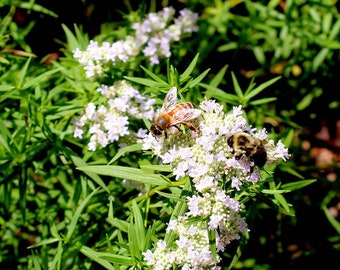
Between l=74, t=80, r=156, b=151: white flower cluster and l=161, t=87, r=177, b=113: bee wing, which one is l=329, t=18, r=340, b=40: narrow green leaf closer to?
l=74, t=80, r=156, b=151: white flower cluster

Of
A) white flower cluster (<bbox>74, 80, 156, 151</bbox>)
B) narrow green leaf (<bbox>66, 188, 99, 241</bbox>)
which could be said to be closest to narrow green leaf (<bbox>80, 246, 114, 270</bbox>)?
narrow green leaf (<bbox>66, 188, 99, 241</bbox>)

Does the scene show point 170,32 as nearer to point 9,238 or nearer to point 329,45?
point 329,45

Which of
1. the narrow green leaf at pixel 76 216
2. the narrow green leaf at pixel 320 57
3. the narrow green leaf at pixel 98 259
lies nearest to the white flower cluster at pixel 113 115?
the narrow green leaf at pixel 76 216

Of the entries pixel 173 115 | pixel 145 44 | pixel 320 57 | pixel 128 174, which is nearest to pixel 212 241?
pixel 128 174

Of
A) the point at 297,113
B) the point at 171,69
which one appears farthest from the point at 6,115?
the point at 297,113

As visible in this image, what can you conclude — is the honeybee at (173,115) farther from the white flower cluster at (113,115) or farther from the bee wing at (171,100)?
the white flower cluster at (113,115)
